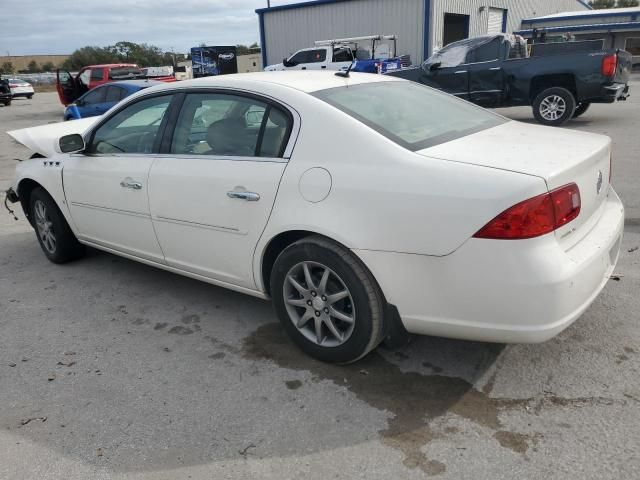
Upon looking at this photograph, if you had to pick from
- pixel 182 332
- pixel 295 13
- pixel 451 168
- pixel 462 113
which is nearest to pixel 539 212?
pixel 451 168

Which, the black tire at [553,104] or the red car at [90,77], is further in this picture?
the red car at [90,77]

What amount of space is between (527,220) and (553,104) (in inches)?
371

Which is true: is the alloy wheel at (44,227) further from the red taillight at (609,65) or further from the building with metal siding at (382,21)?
the building with metal siding at (382,21)

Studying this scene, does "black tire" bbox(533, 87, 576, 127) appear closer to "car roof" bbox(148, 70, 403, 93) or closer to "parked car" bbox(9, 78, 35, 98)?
"car roof" bbox(148, 70, 403, 93)

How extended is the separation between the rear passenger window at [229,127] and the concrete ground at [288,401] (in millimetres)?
1189

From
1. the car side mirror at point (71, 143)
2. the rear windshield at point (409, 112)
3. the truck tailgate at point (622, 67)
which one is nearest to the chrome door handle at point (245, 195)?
the rear windshield at point (409, 112)

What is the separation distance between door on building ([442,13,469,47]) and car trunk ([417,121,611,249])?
2593 centimetres

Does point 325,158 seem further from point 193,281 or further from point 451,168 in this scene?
point 193,281

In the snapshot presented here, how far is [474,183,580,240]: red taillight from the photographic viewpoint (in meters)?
2.26

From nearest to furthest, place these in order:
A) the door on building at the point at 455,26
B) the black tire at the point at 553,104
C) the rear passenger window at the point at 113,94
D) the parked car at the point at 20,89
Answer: the black tire at the point at 553,104, the rear passenger window at the point at 113,94, the door on building at the point at 455,26, the parked car at the point at 20,89

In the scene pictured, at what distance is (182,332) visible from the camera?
3594mm

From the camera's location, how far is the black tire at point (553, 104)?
1036 centimetres

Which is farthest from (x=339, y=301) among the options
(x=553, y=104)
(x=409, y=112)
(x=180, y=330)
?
(x=553, y=104)

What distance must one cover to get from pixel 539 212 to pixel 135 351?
97.9 inches
